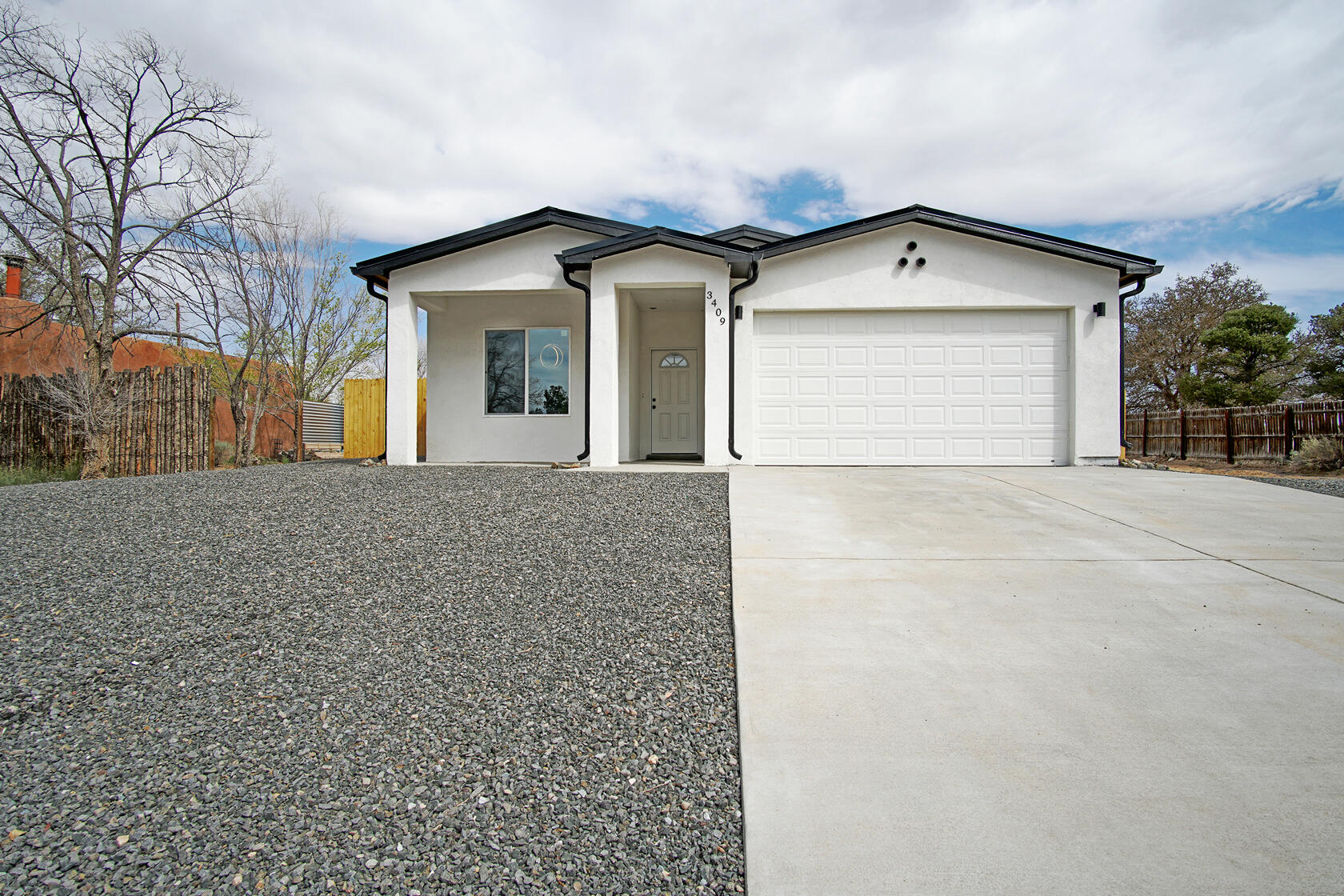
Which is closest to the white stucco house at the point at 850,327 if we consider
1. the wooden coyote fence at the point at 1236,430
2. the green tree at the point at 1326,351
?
the wooden coyote fence at the point at 1236,430

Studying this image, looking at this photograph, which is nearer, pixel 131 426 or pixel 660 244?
pixel 660 244

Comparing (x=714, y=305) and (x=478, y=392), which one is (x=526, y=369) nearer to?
(x=478, y=392)

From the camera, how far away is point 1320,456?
36.2 ft

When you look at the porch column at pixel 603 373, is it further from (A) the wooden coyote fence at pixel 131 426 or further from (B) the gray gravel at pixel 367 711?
(A) the wooden coyote fence at pixel 131 426

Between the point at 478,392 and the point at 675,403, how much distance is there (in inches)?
144

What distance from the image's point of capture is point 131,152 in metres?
10.6

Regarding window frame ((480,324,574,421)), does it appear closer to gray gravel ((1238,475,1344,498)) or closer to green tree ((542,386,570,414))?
green tree ((542,386,570,414))

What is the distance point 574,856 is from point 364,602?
2.43m

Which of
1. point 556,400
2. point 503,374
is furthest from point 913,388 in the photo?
point 503,374

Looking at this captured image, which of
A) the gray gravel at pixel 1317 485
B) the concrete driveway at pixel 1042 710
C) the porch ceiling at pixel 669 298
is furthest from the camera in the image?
the porch ceiling at pixel 669 298

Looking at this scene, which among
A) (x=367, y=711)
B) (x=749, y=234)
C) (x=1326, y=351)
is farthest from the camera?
(x=1326, y=351)

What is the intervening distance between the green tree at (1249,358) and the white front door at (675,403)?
61.4 ft

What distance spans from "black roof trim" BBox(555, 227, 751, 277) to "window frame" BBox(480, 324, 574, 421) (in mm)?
2048

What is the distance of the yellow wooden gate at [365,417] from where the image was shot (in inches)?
608
